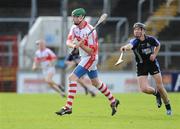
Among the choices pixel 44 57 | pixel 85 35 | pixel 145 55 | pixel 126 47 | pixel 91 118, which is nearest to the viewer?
pixel 91 118

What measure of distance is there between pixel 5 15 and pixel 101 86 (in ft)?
74.3

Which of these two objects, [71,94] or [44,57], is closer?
[71,94]

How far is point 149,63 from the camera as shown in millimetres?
16906

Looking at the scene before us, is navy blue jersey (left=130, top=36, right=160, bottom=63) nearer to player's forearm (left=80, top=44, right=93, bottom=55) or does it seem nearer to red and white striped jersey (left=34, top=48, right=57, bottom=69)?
player's forearm (left=80, top=44, right=93, bottom=55)

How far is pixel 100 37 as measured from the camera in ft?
123

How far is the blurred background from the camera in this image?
34.7 meters

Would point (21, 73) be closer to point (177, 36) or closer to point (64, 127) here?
point (177, 36)

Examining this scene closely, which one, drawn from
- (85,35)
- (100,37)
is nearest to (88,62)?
(85,35)

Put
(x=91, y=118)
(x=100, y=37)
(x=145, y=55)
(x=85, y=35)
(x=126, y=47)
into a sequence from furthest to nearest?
(x=100, y=37)
(x=145, y=55)
(x=85, y=35)
(x=126, y=47)
(x=91, y=118)

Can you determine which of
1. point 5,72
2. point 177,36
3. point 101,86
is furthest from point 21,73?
point 101,86

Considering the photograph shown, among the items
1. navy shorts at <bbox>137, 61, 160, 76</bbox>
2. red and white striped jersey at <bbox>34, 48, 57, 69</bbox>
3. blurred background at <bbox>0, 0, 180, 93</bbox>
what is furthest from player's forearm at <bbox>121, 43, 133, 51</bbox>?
blurred background at <bbox>0, 0, 180, 93</bbox>

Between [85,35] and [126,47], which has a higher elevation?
[85,35]

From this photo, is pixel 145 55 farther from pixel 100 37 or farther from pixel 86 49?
pixel 100 37

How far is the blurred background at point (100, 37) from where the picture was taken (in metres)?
34.7
